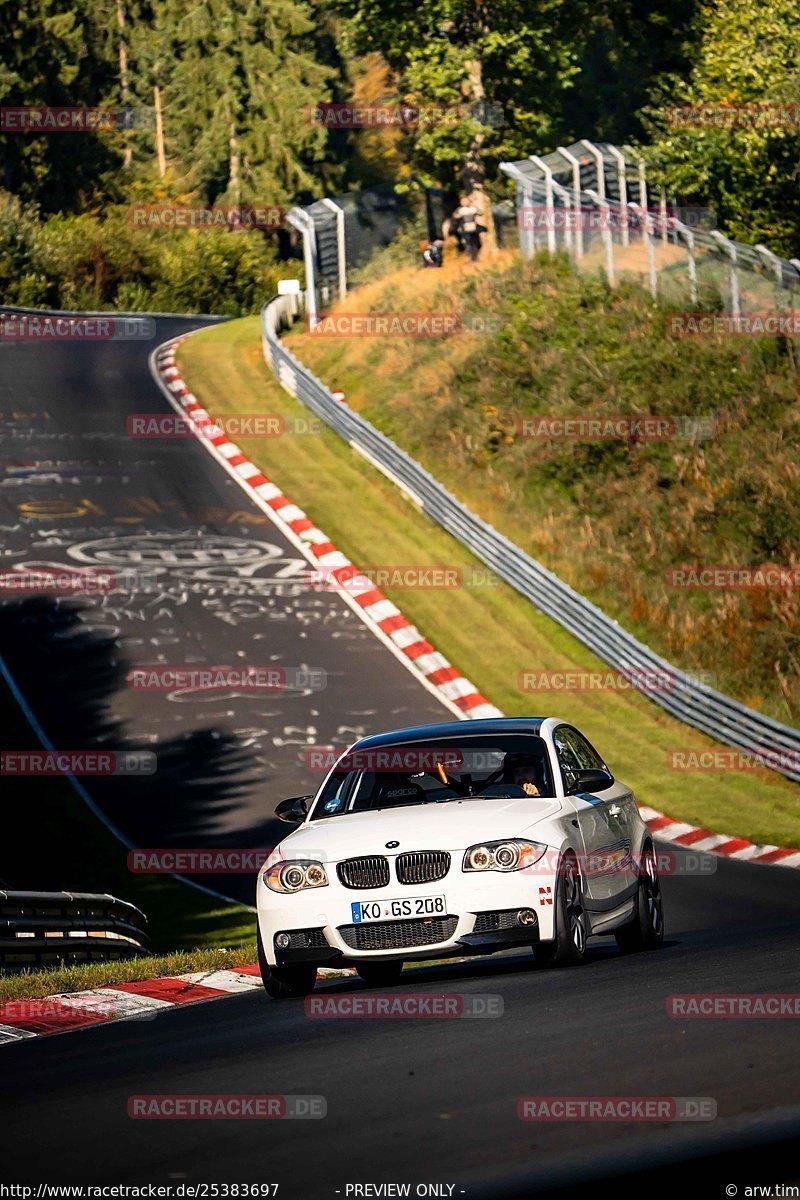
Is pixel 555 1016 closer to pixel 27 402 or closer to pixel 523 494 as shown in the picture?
pixel 523 494

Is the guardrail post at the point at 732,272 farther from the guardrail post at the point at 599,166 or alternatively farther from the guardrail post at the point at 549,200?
the guardrail post at the point at 549,200

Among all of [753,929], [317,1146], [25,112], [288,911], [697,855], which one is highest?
[25,112]

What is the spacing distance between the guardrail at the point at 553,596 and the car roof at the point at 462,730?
37.9ft

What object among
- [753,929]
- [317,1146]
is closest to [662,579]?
[753,929]

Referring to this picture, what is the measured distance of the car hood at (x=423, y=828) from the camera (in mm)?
9602

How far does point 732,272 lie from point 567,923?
2410 centimetres

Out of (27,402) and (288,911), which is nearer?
(288,911)

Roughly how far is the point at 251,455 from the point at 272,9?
45982mm

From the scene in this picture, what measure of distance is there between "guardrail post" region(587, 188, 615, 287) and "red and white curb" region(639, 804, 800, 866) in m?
17.1

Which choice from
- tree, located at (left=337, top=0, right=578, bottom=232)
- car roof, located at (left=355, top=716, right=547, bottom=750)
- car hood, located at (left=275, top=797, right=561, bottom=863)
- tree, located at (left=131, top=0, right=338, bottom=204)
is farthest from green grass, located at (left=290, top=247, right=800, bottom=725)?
tree, located at (left=131, top=0, right=338, bottom=204)

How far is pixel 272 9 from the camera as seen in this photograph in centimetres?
7488

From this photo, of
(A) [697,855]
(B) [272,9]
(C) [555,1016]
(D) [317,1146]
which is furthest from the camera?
(B) [272,9]

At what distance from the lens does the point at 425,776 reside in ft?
35.2

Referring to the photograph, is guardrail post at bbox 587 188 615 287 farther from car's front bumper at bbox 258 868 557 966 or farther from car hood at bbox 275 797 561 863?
car's front bumper at bbox 258 868 557 966
